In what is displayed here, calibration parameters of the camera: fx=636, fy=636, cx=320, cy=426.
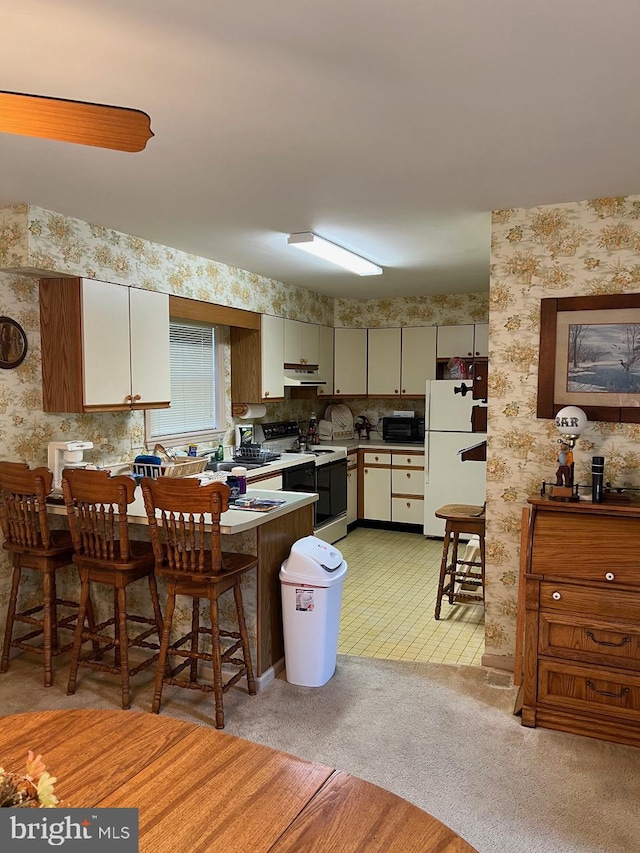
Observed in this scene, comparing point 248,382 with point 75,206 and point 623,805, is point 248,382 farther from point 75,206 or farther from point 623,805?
point 623,805

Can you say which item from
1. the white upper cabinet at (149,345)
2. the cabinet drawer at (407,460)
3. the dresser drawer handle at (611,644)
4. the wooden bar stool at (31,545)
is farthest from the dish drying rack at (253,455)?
the dresser drawer handle at (611,644)

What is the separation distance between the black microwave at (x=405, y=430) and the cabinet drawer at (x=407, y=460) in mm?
295

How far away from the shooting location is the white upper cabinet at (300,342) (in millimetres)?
5844

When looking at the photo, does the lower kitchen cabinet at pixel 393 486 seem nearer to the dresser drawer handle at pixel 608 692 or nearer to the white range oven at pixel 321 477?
the white range oven at pixel 321 477

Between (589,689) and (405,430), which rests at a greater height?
(405,430)

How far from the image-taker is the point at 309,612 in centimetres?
324

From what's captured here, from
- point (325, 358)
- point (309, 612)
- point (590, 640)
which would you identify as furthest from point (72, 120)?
point (325, 358)

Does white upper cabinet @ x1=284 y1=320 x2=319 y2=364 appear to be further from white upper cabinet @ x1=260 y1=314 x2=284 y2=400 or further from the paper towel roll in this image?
the paper towel roll

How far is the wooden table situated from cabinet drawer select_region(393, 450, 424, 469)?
508cm

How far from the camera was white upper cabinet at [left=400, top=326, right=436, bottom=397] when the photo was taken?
6.70 meters

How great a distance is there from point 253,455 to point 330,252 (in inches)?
77.3

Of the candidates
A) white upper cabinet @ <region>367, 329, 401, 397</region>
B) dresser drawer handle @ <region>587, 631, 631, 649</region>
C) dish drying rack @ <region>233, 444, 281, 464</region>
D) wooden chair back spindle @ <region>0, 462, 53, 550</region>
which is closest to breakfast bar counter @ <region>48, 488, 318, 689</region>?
wooden chair back spindle @ <region>0, 462, 53, 550</region>

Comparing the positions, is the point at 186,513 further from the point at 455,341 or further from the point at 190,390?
the point at 455,341

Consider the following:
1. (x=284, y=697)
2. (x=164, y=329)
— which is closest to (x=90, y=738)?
Result: (x=284, y=697)
